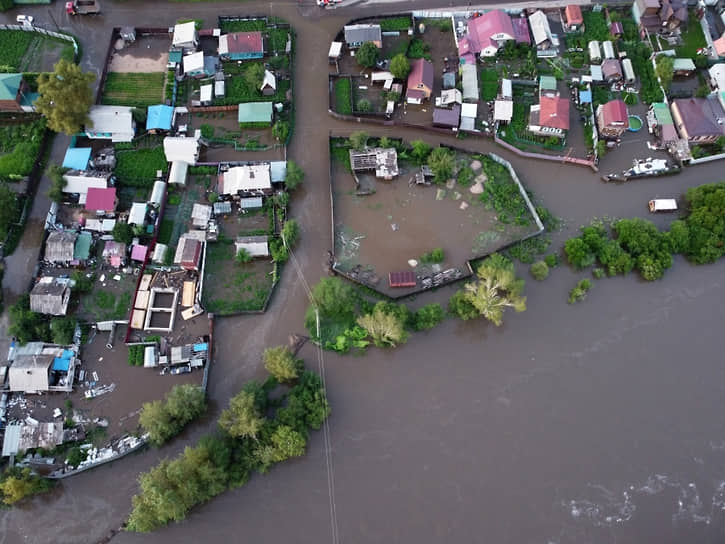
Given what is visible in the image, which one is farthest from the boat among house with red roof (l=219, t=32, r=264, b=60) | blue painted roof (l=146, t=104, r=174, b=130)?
blue painted roof (l=146, t=104, r=174, b=130)

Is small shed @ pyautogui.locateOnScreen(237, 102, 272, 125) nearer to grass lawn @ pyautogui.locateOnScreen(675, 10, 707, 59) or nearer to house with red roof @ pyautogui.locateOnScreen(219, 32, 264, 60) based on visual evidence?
house with red roof @ pyautogui.locateOnScreen(219, 32, 264, 60)

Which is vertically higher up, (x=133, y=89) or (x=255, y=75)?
(x=255, y=75)

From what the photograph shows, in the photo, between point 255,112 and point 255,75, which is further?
point 255,75

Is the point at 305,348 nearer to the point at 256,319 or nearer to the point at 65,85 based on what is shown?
the point at 256,319

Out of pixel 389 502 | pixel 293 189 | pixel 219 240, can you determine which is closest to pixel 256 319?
pixel 219 240

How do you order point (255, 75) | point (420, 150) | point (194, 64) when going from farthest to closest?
1. point (194, 64)
2. point (255, 75)
3. point (420, 150)

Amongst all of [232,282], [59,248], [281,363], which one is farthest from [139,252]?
[281,363]

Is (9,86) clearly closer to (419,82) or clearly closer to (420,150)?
(419,82)
